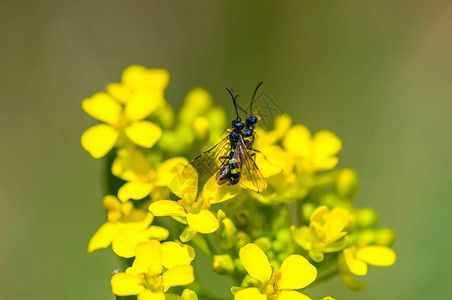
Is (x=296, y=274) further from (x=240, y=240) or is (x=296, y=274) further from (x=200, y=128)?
(x=200, y=128)

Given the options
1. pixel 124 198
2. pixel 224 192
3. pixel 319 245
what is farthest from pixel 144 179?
pixel 319 245

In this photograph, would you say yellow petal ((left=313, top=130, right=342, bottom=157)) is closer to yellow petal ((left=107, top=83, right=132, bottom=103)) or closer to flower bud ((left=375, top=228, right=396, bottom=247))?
flower bud ((left=375, top=228, right=396, bottom=247))

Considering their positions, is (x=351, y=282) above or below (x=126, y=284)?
above

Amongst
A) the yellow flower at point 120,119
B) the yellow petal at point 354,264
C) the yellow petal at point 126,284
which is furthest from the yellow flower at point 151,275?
the yellow petal at point 354,264

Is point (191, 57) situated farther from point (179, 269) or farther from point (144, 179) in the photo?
point (179, 269)

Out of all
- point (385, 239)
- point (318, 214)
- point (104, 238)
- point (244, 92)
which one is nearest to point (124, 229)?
point (104, 238)

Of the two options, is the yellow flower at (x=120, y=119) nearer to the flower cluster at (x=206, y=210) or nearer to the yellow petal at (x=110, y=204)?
the flower cluster at (x=206, y=210)
